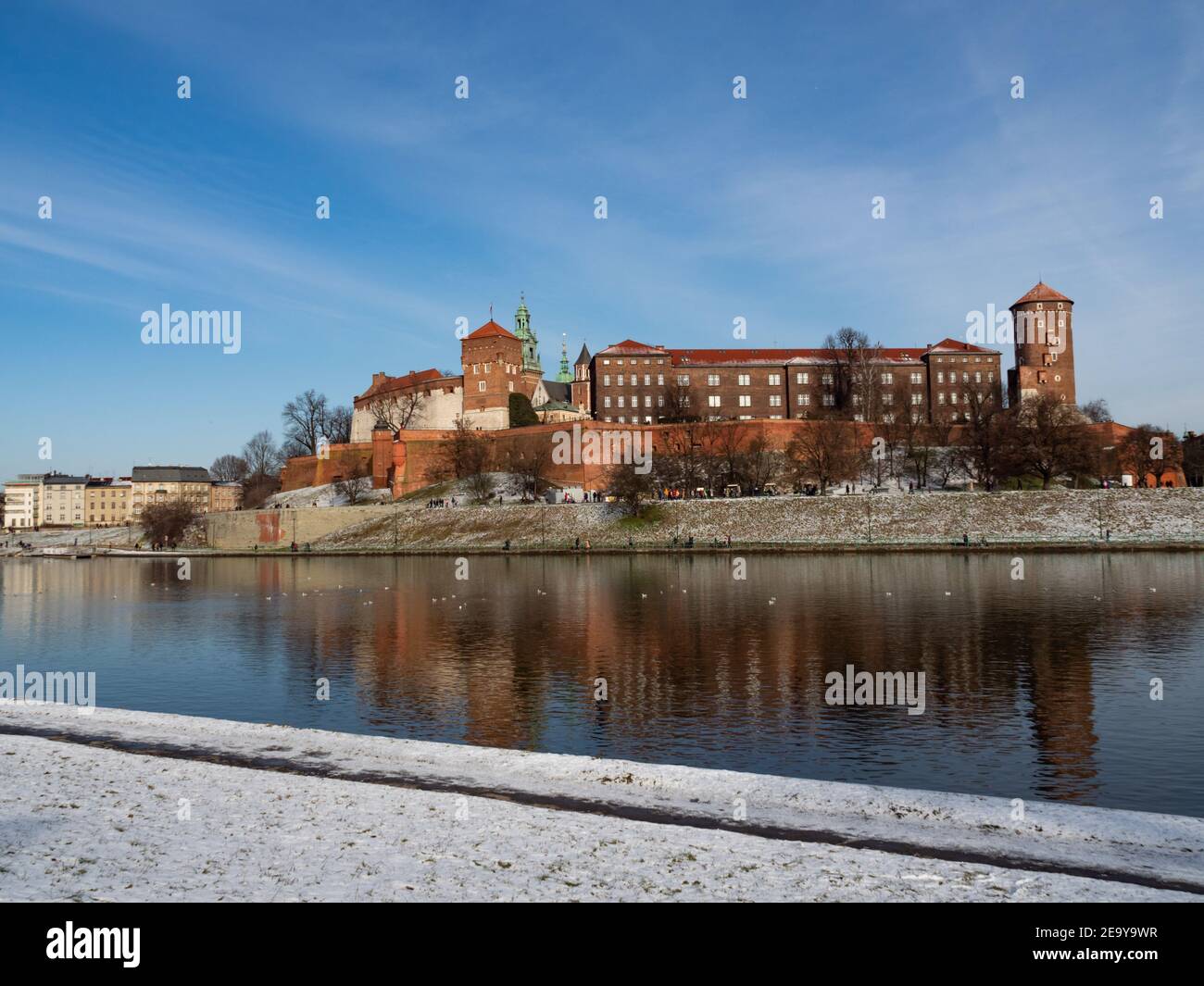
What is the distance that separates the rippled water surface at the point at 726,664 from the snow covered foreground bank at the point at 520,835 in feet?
4.89

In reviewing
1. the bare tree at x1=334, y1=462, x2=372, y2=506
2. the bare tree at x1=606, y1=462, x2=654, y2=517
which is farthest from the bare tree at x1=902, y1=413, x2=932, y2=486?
the bare tree at x1=334, y1=462, x2=372, y2=506

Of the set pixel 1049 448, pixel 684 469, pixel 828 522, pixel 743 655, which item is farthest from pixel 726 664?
pixel 1049 448

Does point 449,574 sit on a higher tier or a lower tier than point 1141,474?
lower

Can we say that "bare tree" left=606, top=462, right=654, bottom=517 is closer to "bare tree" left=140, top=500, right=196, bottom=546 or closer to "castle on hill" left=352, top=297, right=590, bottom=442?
"castle on hill" left=352, top=297, right=590, bottom=442

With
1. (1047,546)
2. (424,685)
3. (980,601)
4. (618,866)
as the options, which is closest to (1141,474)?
(1047,546)

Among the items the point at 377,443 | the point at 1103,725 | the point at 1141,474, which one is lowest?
the point at 1103,725

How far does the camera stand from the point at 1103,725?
1114cm

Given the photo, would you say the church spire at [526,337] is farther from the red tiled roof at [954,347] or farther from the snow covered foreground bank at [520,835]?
the snow covered foreground bank at [520,835]

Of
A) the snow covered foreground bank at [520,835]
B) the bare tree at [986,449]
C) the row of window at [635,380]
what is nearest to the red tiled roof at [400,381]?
the row of window at [635,380]

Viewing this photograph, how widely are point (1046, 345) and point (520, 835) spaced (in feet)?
270

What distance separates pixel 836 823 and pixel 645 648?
10.5m

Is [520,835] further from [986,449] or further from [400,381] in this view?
[400,381]

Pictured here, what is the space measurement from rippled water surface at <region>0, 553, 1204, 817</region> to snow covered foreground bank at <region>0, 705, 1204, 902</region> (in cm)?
149
